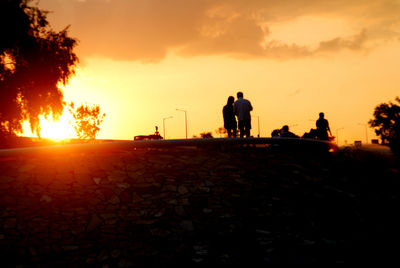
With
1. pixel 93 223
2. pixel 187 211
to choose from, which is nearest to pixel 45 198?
pixel 93 223

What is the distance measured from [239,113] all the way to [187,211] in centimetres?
641

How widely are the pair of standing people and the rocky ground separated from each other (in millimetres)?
1814

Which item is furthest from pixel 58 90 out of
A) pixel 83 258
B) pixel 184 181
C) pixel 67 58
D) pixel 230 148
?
pixel 83 258

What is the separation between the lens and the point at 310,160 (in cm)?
1680

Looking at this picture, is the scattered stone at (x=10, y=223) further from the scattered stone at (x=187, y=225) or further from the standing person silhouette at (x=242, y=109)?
the standing person silhouette at (x=242, y=109)

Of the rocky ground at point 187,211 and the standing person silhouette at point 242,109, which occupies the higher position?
the standing person silhouette at point 242,109

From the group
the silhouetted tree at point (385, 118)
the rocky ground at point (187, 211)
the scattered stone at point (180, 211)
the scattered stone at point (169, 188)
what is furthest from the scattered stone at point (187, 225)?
the silhouetted tree at point (385, 118)

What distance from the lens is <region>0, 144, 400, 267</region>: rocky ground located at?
10617 mm

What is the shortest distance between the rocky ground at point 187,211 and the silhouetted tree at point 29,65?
13.1m

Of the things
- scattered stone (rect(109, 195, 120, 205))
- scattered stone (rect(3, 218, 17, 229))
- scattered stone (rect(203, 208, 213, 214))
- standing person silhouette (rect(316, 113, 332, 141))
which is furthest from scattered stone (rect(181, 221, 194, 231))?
standing person silhouette (rect(316, 113, 332, 141))

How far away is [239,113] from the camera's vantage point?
1744 centimetres

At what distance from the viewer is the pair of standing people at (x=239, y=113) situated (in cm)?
1733

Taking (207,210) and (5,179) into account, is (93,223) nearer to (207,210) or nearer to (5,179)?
(207,210)

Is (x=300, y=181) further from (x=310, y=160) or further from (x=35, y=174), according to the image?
(x=35, y=174)
